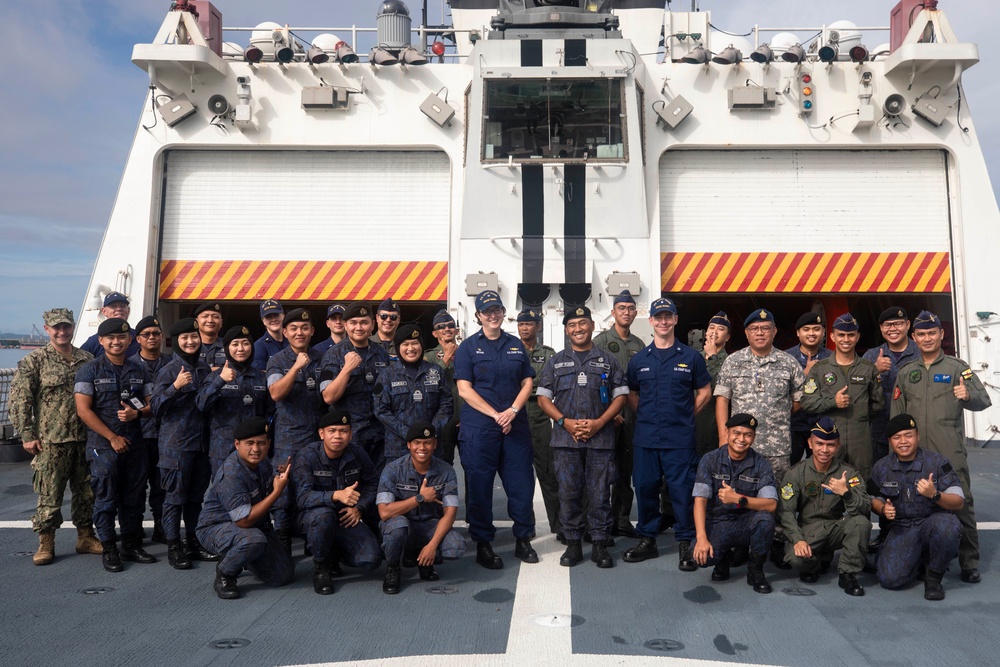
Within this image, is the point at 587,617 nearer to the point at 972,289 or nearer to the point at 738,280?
the point at 738,280

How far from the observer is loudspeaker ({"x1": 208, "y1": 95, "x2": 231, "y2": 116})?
28.9 feet

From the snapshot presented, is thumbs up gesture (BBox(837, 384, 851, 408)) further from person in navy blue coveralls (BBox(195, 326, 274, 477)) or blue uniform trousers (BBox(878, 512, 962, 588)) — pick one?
person in navy blue coveralls (BBox(195, 326, 274, 477))

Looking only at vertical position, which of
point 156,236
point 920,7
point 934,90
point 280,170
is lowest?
point 156,236

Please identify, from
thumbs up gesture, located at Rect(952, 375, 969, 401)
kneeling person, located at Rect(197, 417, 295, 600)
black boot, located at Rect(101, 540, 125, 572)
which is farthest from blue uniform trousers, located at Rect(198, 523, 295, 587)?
thumbs up gesture, located at Rect(952, 375, 969, 401)

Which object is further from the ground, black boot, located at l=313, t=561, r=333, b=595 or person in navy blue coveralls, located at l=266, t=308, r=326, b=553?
person in navy blue coveralls, located at l=266, t=308, r=326, b=553

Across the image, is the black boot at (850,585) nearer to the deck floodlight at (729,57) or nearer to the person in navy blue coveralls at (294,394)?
the person in navy blue coveralls at (294,394)

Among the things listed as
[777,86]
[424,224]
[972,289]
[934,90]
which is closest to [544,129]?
[424,224]

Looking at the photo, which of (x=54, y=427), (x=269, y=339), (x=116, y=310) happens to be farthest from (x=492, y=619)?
(x=116, y=310)

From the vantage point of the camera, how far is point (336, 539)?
464 centimetres

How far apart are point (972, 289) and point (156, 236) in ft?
29.3

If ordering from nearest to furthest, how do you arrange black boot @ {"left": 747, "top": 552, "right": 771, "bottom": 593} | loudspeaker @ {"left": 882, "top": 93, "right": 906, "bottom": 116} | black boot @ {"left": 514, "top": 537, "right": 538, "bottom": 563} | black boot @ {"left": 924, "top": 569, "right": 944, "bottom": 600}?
black boot @ {"left": 924, "top": 569, "right": 944, "bottom": 600}
black boot @ {"left": 747, "top": 552, "right": 771, "bottom": 593}
black boot @ {"left": 514, "top": 537, "right": 538, "bottom": 563}
loudspeaker @ {"left": 882, "top": 93, "right": 906, "bottom": 116}

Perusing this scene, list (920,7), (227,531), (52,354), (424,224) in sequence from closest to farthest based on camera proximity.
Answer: (227,531), (52,354), (920,7), (424,224)

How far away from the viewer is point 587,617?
3975 millimetres

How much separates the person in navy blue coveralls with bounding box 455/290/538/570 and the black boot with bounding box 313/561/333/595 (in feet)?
3.13
